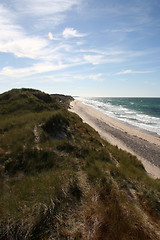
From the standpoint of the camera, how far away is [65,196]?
532 centimetres

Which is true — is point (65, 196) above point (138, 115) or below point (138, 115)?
above

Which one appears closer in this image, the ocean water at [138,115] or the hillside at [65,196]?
the hillside at [65,196]

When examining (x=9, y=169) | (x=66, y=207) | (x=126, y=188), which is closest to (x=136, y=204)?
(x=126, y=188)

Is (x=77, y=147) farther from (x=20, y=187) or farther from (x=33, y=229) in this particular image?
(x=33, y=229)

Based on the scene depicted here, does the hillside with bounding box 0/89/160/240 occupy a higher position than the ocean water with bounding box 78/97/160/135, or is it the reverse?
the hillside with bounding box 0/89/160/240

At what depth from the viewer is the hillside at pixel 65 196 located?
4.08 m

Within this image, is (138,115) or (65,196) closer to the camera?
(65,196)

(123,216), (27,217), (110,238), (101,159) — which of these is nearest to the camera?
(110,238)

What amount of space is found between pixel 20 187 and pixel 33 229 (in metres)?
2.13

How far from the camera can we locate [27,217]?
418cm

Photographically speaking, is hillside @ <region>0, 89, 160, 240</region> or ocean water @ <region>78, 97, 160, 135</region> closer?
hillside @ <region>0, 89, 160, 240</region>

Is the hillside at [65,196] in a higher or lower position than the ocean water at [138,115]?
higher

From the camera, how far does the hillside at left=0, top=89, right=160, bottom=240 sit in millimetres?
4082

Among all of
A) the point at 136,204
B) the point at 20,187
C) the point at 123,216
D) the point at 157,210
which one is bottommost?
the point at 157,210
